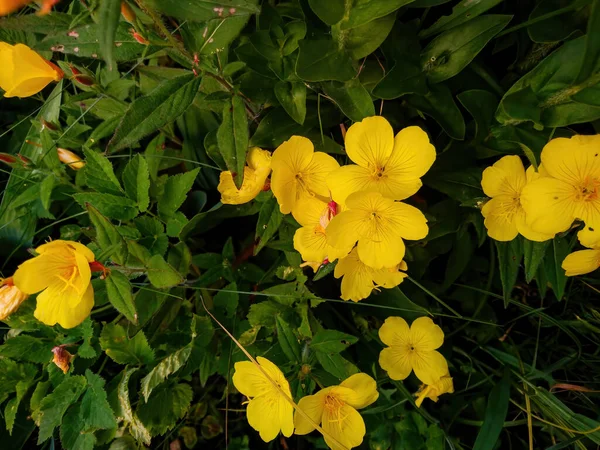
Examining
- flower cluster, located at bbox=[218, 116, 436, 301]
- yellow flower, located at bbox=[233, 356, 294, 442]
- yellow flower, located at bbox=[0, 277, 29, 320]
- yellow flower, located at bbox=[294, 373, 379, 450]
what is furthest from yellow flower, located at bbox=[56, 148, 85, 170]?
yellow flower, located at bbox=[294, 373, 379, 450]

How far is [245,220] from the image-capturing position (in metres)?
1.46

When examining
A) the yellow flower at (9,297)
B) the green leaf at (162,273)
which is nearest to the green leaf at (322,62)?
the green leaf at (162,273)

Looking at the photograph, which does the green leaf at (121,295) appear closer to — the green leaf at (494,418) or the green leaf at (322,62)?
the green leaf at (322,62)

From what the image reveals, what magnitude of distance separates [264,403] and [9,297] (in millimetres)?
574

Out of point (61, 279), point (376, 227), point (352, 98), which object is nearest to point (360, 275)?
point (376, 227)

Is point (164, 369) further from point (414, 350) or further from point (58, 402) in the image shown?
point (414, 350)

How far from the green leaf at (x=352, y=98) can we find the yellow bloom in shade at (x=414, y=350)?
52cm

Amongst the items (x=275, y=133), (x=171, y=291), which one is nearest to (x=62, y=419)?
(x=171, y=291)

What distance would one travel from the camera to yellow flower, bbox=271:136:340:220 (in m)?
0.95

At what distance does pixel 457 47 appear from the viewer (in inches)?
39.1

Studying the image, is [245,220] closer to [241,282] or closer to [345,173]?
[241,282]

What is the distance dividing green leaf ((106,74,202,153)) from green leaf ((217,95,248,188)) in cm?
8

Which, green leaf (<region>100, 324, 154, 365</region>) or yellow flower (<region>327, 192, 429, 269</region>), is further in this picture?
green leaf (<region>100, 324, 154, 365</region>)

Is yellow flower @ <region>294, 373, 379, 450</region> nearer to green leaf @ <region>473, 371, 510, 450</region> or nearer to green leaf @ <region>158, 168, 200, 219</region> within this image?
green leaf @ <region>473, 371, 510, 450</region>
